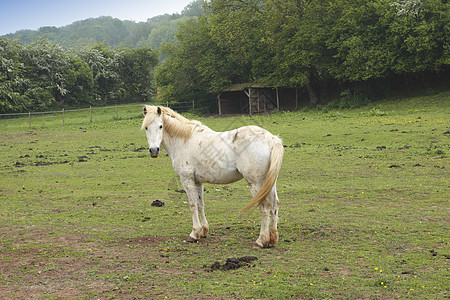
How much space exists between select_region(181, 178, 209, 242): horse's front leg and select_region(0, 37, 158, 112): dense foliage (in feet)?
131

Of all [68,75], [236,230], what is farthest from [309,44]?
[68,75]

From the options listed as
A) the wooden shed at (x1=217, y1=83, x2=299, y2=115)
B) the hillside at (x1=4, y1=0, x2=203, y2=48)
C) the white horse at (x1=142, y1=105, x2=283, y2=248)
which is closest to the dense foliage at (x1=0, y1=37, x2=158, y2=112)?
the wooden shed at (x1=217, y1=83, x2=299, y2=115)

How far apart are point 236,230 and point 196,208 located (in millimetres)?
968

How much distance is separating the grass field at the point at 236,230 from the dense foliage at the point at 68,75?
106ft

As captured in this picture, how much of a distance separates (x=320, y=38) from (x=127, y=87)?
35.3 meters

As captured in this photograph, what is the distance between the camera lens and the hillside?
143837 millimetres

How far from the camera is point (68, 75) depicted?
168 ft

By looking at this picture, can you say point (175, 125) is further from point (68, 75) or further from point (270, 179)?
point (68, 75)

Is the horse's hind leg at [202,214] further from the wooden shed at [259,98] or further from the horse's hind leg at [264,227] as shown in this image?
the wooden shed at [259,98]

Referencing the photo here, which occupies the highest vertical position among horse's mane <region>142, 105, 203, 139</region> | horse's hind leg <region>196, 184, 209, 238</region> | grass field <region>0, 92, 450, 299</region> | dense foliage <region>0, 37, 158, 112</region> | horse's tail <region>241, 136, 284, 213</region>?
dense foliage <region>0, 37, 158, 112</region>

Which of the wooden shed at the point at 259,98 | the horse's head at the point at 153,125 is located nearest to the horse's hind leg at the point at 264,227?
the horse's head at the point at 153,125

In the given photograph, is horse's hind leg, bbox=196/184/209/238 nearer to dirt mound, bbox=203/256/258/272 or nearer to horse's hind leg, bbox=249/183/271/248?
horse's hind leg, bbox=249/183/271/248

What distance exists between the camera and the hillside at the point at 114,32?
472 ft

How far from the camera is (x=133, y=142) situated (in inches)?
896
